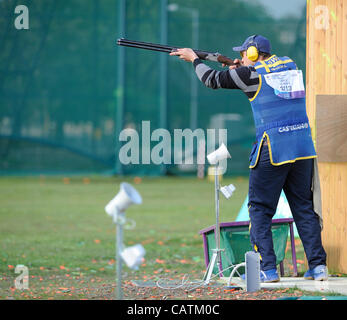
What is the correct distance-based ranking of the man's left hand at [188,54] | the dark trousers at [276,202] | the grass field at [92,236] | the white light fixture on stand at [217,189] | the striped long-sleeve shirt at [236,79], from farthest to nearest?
the grass field at [92,236], the man's left hand at [188,54], the white light fixture on stand at [217,189], the dark trousers at [276,202], the striped long-sleeve shirt at [236,79]

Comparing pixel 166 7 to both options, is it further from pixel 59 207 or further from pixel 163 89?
pixel 59 207

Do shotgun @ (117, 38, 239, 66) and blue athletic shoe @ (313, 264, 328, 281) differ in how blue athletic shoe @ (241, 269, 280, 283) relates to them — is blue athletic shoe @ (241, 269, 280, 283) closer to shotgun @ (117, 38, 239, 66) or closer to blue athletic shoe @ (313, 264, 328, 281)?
blue athletic shoe @ (313, 264, 328, 281)

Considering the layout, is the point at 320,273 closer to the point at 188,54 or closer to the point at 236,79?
the point at 236,79

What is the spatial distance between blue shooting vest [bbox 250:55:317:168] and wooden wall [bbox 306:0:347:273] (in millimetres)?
933

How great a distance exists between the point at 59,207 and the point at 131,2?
932 cm

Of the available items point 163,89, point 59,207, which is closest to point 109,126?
point 163,89

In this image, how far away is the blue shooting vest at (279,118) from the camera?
531 cm

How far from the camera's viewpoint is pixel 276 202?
5453 millimetres

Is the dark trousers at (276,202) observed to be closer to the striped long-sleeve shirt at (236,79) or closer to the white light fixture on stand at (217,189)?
the white light fixture on stand at (217,189)

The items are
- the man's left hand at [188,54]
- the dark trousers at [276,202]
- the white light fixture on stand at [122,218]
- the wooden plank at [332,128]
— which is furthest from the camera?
the wooden plank at [332,128]

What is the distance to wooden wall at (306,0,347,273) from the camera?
20.2 feet

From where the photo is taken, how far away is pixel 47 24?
65.5ft

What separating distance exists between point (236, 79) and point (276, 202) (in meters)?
1.04

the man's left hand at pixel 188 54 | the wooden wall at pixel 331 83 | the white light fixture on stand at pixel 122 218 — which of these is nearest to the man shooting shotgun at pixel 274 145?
the man's left hand at pixel 188 54
